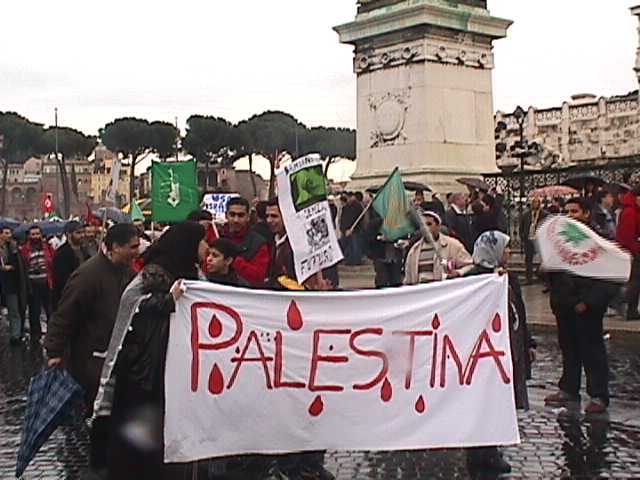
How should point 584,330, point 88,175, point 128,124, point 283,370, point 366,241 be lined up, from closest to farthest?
point 283,370, point 584,330, point 366,241, point 128,124, point 88,175

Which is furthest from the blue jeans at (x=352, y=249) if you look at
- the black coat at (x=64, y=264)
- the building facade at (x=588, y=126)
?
the building facade at (x=588, y=126)

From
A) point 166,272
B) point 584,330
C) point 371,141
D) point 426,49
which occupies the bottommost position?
point 584,330

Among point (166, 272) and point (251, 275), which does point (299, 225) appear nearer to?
point (251, 275)

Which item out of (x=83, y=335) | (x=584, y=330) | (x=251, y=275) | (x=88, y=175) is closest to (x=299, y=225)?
(x=251, y=275)

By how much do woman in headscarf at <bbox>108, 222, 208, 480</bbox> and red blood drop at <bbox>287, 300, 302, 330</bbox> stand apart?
30.0 inches

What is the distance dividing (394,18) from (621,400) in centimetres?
1228

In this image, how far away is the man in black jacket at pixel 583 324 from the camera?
9.20 metres

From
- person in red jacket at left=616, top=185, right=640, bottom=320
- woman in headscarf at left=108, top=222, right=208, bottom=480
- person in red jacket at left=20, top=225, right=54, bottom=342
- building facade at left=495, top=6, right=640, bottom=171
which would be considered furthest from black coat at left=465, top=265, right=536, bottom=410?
building facade at left=495, top=6, right=640, bottom=171

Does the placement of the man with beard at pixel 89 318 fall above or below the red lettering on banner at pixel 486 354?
above

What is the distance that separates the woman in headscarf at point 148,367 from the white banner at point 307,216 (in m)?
1.36

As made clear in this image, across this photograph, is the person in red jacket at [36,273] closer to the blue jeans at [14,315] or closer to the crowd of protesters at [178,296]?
the blue jeans at [14,315]

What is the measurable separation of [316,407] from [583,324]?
3.34 metres

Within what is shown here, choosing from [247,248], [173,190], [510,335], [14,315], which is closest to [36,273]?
[14,315]

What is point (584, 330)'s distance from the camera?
30.8 ft
